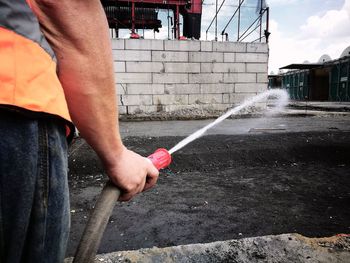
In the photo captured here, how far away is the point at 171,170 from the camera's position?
428 cm

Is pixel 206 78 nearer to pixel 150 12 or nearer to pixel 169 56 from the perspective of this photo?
pixel 169 56

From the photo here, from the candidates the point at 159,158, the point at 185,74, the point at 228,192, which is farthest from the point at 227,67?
the point at 159,158

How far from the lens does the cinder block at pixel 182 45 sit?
909 centimetres

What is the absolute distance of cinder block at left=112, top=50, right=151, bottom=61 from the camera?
8.78 metres

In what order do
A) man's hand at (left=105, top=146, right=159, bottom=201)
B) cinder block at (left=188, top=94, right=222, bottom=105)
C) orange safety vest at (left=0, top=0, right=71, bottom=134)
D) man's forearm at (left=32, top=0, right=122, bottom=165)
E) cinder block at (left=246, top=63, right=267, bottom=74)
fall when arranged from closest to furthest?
orange safety vest at (left=0, top=0, right=71, bottom=134)
man's forearm at (left=32, top=0, right=122, bottom=165)
man's hand at (left=105, top=146, right=159, bottom=201)
cinder block at (left=188, top=94, right=222, bottom=105)
cinder block at (left=246, top=63, right=267, bottom=74)

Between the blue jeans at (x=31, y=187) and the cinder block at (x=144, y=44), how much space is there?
28.5 feet

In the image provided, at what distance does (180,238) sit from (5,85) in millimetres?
2183

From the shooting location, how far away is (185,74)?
9.28 m

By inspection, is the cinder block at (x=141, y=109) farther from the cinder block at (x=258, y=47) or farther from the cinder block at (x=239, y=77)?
the cinder block at (x=258, y=47)

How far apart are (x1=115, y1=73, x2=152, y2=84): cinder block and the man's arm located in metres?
8.39

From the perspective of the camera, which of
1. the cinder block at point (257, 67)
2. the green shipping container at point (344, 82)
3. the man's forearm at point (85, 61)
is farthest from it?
the green shipping container at point (344, 82)

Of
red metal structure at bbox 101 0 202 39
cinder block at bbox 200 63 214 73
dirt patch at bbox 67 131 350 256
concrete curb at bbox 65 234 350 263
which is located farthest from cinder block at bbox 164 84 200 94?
concrete curb at bbox 65 234 350 263

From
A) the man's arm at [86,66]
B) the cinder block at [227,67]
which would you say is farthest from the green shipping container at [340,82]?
the man's arm at [86,66]

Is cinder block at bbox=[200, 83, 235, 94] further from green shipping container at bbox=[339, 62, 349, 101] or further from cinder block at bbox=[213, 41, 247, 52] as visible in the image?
green shipping container at bbox=[339, 62, 349, 101]
